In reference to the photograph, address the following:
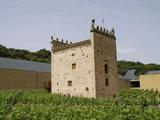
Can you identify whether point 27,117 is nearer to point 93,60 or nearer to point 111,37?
point 93,60

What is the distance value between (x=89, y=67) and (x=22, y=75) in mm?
20468

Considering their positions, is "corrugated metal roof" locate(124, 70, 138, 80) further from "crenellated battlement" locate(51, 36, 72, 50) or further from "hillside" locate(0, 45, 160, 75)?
"crenellated battlement" locate(51, 36, 72, 50)

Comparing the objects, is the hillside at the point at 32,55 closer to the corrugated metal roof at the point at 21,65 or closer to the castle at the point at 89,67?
the corrugated metal roof at the point at 21,65

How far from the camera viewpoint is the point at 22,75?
158 ft

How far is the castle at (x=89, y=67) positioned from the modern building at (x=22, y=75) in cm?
1305

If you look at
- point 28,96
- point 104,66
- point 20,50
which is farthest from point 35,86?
point 20,50

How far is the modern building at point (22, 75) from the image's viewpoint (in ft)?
150

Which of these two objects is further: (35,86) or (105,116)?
(35,86)

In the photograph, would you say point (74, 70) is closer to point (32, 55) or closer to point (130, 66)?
point (32, 55)

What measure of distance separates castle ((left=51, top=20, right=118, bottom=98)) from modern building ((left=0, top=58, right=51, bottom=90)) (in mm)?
13046

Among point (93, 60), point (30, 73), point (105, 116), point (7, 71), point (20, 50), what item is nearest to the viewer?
point (105, 116)

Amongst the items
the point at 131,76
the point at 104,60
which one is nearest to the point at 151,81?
the point at 131,76

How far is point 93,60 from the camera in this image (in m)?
30.9

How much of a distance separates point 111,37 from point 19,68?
2097cm
